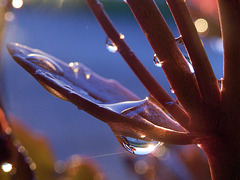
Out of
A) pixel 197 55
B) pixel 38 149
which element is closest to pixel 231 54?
pixel 197 55

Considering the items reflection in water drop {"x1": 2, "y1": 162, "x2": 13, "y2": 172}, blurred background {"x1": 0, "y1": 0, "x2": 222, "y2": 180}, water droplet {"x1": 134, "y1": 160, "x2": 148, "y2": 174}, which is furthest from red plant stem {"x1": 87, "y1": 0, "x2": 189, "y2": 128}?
blurred background {"x1": 0, "y1": 0, "x2": 222, "y2": 180}

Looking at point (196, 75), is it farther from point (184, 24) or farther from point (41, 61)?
point (41, 61)

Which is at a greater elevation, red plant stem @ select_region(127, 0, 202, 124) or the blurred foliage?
red plant stem @ select_region(127, 0, 202, 124)

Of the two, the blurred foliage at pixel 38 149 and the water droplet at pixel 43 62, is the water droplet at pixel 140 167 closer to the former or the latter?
the blurred foliage at pixel 38 149

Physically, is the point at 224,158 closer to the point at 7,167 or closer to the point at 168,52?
the point at 168,52

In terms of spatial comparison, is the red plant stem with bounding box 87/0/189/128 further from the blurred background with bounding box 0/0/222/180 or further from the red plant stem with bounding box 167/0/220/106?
the blurred background with bounding box 0/0/222/180
